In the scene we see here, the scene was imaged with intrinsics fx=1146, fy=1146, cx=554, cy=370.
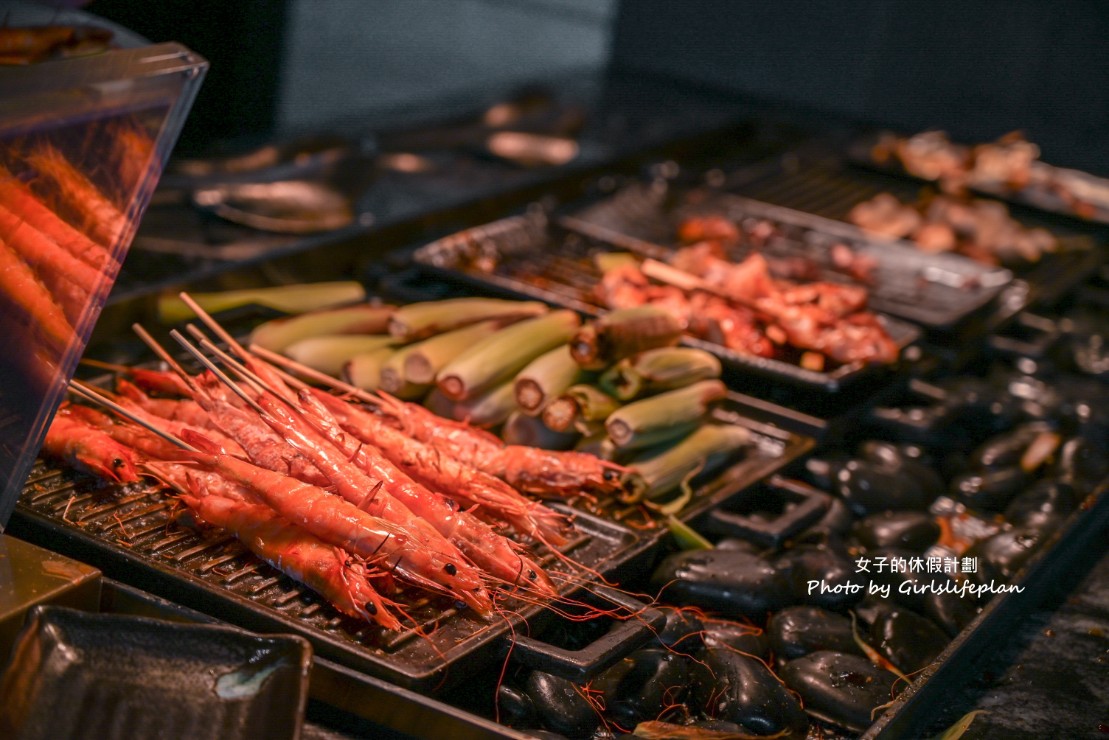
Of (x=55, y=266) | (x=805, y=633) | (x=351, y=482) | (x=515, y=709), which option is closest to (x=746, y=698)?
(x=805, y=633)

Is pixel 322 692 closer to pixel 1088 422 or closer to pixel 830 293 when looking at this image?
pixel 830 293

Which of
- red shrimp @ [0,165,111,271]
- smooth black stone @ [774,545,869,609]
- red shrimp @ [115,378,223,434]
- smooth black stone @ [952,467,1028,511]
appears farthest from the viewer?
smooth black stone @ [952,467,1028,511]

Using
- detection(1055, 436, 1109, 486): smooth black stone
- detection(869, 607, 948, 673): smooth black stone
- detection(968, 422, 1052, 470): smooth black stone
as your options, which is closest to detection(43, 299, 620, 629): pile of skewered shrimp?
detection(869, 607, 948, 673): smooth black stone

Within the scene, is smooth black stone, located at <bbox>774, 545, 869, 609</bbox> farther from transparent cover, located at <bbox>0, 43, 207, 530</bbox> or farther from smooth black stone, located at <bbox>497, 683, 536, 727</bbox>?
transparent cover, located at <bbox>0, 43, 207, 530</bbox>

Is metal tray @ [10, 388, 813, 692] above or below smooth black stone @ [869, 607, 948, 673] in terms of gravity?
above

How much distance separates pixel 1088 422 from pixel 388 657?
3.21 meters

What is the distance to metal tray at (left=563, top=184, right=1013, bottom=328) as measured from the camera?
5.01 metres

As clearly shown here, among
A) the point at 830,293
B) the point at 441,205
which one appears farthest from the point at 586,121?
the point at 830,293

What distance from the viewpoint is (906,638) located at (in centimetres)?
286

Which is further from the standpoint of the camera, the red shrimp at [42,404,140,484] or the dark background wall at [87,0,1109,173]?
the dark background wall at [87,0,1109,173]

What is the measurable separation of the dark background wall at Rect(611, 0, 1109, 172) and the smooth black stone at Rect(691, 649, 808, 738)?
663 cm

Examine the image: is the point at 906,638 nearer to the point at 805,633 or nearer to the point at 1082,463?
the point at 805,633

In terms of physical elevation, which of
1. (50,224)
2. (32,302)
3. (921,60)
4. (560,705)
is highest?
(50,224)

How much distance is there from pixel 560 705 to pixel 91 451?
4.15 ft
